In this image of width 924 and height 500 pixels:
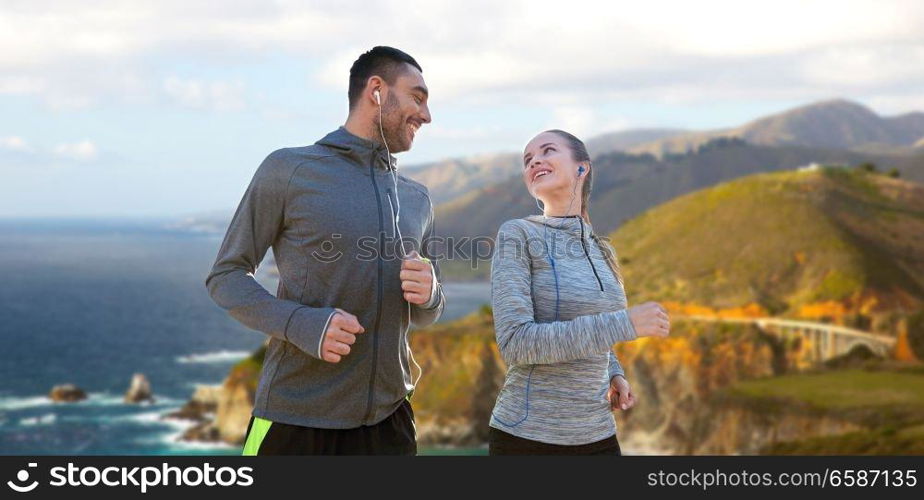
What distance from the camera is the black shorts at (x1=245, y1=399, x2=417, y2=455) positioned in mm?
3441

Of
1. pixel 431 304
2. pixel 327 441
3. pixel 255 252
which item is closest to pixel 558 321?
pixel 431 304

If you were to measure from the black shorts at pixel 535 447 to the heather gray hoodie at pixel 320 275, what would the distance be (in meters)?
0.43

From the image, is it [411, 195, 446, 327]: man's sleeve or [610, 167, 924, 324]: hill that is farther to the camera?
[610, 167, 924, 324]: hill

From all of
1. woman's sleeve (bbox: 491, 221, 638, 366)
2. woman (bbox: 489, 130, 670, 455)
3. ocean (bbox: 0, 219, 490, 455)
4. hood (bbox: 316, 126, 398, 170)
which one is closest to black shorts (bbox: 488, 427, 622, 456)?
woman (bbox: 489, 130, 670, 455)

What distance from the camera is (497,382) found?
67938 mm

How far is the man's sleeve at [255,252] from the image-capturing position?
329 centimetres

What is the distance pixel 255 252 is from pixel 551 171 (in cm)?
117

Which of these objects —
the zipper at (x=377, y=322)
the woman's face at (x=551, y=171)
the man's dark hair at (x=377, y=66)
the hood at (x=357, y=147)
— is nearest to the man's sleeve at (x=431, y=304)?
the zipper at (x=377, y=322)

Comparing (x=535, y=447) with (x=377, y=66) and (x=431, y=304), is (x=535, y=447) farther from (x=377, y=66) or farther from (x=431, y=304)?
(x=377, y=66)

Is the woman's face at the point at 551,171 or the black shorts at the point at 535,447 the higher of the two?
the woman's face at the point at 551,171

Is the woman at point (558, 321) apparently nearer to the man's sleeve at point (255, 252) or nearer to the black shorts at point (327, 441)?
the black shorts at point (327, 441)

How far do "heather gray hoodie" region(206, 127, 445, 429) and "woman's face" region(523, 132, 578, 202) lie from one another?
609 mm

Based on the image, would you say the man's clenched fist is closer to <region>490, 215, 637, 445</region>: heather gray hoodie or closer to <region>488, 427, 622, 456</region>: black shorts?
<region>490, 215, 637, 445</region>: heather gray hoodie

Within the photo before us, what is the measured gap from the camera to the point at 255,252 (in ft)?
11.3
